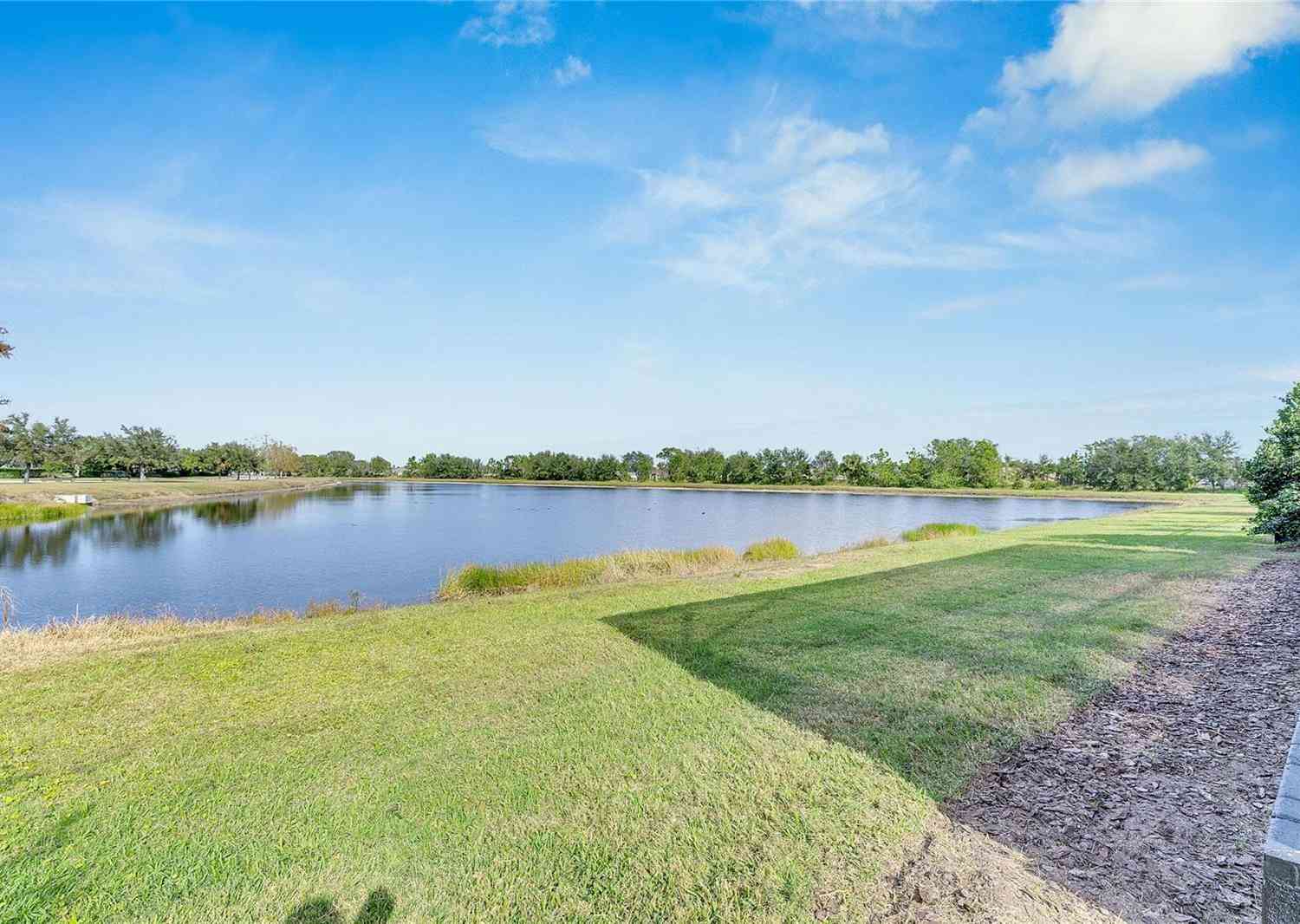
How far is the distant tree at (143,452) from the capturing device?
2904 inches

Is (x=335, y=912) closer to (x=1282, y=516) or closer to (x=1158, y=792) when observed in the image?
(x=1158, y=792)

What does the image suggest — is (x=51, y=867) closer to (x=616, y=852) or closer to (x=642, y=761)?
(x=616, y=852)

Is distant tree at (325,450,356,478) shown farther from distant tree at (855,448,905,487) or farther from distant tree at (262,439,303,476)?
distant tree at (855,448,905,487)

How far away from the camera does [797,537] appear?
2741 cm

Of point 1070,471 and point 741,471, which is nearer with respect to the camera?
point 1070,471

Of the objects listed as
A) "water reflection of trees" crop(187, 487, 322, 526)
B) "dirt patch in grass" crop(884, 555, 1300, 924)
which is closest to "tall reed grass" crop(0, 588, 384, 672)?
"dirt patch in grass" crop(884, 555, 1300, 924)

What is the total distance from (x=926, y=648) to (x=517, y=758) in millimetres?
4383

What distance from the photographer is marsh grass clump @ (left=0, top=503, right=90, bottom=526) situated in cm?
3394

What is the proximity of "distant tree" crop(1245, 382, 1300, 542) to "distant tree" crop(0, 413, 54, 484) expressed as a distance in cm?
8530

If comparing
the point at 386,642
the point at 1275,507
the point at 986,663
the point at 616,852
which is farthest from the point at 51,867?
the point at 1275,507

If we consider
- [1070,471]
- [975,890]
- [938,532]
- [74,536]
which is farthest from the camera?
[1070,471]

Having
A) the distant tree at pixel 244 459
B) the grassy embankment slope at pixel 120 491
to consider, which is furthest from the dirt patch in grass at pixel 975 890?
the distant tree at pixel 244 459

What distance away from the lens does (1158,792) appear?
10.9ft

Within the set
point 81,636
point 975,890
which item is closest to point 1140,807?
point 975,890
